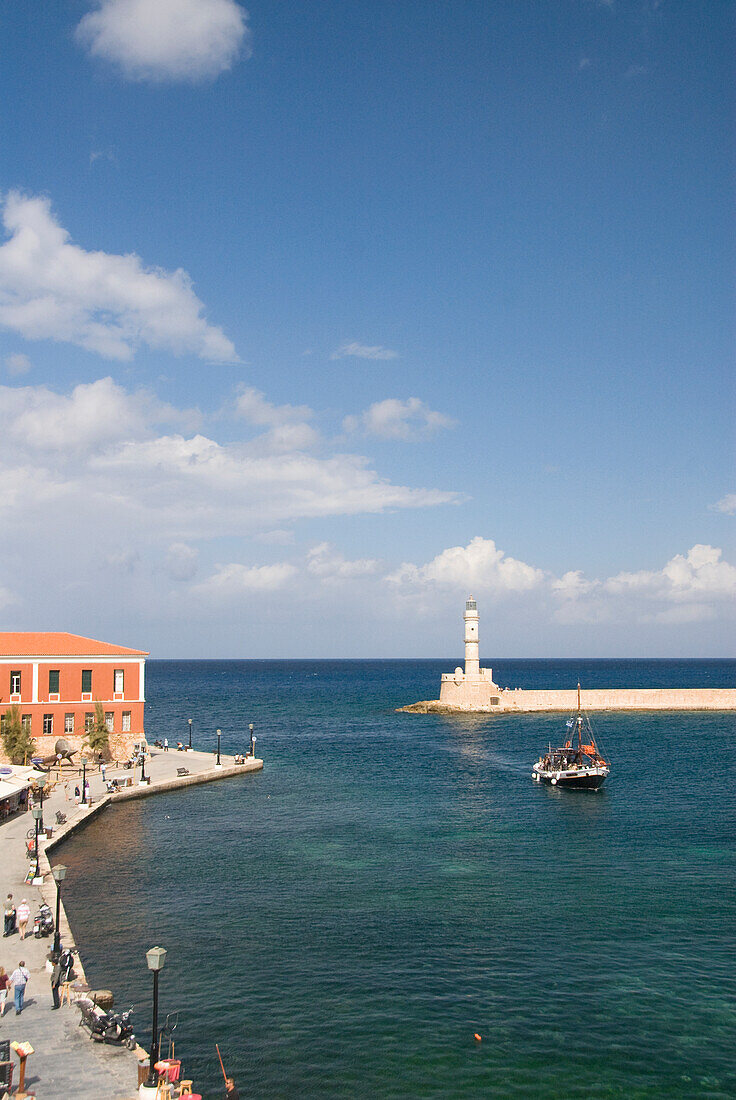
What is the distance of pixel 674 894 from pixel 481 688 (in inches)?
3793

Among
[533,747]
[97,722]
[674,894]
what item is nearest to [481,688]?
[533,747]

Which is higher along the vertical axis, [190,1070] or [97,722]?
[97,722]

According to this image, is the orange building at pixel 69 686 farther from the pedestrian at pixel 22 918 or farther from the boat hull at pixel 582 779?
the boat hull at pixel 582 779

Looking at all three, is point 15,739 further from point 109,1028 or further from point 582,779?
point 582,779

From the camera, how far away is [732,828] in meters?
50.5

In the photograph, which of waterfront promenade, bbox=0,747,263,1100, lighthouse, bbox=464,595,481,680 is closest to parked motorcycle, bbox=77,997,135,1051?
waterfront promenade, bbox=0,747,263,1100

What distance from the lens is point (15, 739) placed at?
186 feet

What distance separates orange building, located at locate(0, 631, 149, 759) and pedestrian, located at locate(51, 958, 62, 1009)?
125ft

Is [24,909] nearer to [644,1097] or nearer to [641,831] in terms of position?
[644,1097]

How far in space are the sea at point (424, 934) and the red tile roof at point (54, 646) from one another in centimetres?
1416

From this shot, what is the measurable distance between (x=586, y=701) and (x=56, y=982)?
11824 centimetres

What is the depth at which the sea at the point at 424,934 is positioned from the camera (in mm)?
22531

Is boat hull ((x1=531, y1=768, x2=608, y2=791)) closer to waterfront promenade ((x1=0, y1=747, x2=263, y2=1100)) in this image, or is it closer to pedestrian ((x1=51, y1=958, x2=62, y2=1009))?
waterfront promenade ((x1=0, y1=747, x2=263, y2=1100))

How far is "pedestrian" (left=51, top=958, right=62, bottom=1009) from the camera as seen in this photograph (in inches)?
911
